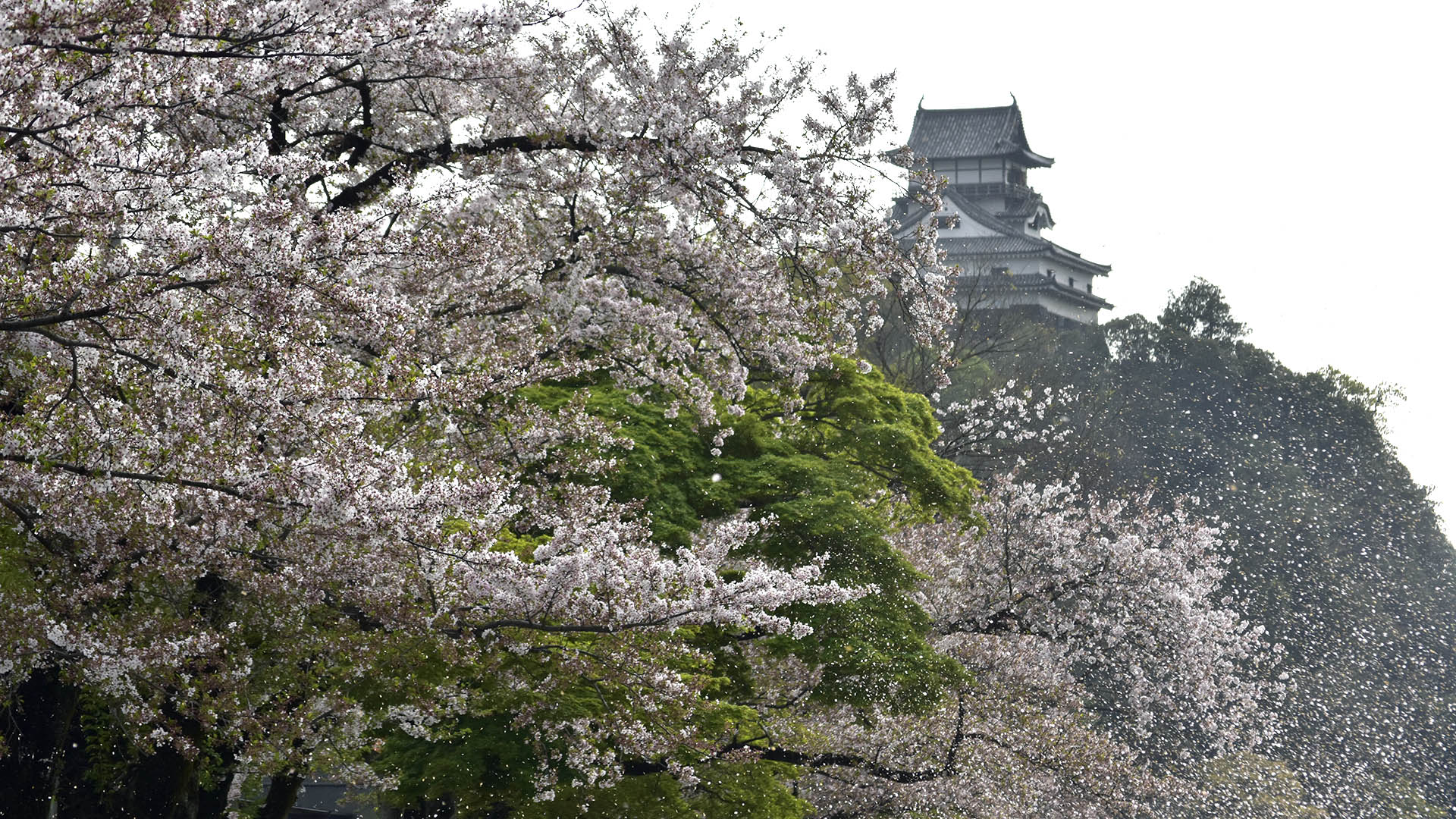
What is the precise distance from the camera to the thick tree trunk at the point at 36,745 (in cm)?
888

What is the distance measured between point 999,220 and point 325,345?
180ft

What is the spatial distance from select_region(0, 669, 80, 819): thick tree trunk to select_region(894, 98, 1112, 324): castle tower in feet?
123

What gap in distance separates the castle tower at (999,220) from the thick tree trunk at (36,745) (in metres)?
37.6

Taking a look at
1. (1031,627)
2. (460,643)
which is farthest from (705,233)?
(1031,627)

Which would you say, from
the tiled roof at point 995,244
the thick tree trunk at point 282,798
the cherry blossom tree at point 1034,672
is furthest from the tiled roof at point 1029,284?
the thick tree trunk at point 282,798

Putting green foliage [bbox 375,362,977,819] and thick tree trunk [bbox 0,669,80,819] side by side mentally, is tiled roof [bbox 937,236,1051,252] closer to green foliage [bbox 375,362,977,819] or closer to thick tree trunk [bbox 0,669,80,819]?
green foliage [bbox 375,362,977,819]

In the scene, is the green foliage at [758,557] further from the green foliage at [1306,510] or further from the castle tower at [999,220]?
the castle tower at [999,220]

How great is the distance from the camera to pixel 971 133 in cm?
6675

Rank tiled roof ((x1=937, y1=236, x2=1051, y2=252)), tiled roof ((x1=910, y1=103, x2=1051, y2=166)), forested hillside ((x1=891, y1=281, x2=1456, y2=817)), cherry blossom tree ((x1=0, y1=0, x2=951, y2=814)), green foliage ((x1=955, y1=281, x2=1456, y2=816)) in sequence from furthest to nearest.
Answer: tiled roof ((x1=910, y1=103, x2=1051, y2=166)) → tiled roof ((x1=937, y1=236, x2=1051, y2=252)) → green foliage ((x1=955, y1=281, x2=1456, y2=816)) → forested hillside ((x1=891, y1=281, x2=1456, y2=817)) → cherry blossom tree ((x1=0, y1=0, x2=951, y2=814))

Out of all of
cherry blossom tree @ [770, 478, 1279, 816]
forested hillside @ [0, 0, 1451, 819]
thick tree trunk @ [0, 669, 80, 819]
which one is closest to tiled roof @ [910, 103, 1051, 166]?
cherry blossom tree @ [770, 478, 1279, 816]

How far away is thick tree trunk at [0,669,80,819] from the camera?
888 centimetres

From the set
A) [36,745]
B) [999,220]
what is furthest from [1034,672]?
[999,220]

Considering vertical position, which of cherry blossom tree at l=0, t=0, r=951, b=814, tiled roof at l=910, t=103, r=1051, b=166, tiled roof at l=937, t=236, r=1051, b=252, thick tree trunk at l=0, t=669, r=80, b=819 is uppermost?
tiled roof at l=910, t=103, r=1051, b=166

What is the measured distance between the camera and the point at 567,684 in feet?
28.4
